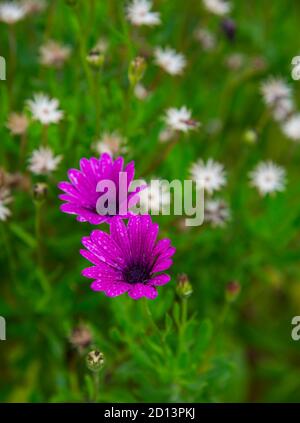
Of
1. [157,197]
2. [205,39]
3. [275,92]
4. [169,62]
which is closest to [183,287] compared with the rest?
[157,197]

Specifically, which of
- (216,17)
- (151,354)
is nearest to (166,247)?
(151,354)

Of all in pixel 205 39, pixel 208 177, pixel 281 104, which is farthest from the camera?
pixel 205 39

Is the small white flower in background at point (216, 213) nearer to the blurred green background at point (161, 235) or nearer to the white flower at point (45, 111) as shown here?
the blurred green background at point (161, 235)

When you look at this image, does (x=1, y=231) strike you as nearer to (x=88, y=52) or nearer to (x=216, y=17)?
(x=88, y=52)

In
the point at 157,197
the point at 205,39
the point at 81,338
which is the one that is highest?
the point at 205,39

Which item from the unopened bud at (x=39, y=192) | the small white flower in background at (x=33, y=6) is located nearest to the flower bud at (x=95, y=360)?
the unopened bud at (x=39, y=192)

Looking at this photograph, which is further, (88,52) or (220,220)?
(220,220)

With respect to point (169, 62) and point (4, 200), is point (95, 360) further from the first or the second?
point (169, 62)
